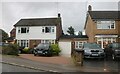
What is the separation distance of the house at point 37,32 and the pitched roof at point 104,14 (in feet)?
24.3

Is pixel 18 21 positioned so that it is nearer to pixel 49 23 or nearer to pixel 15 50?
pixel 49 23

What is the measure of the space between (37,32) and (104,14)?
13.1 meters

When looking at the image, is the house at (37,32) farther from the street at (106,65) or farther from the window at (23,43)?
the street at (106,65)

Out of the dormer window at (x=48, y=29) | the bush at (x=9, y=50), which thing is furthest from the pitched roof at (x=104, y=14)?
the bush at (x=9, y=50)

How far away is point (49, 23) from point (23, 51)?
8.91m

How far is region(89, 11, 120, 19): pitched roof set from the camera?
44303mm

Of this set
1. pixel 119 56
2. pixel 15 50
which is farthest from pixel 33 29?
pixel 119 56

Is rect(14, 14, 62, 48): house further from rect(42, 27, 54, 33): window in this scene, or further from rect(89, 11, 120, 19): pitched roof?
rect(89, 11, 120, 19): pitched roof

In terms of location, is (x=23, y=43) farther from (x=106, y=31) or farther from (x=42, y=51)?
(x=42, y=51)

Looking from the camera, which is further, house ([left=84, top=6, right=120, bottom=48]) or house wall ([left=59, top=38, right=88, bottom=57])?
house wall ([left=59, top=38, right=88, bottom=57])

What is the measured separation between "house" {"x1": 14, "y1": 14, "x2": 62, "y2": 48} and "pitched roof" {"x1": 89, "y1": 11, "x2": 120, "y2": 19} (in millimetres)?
7418

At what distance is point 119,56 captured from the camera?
25.3 m

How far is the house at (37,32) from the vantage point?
160 feet

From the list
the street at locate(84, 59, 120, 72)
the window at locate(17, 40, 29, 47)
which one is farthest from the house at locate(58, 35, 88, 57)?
the street at locate(84, 59, 120, 72)
